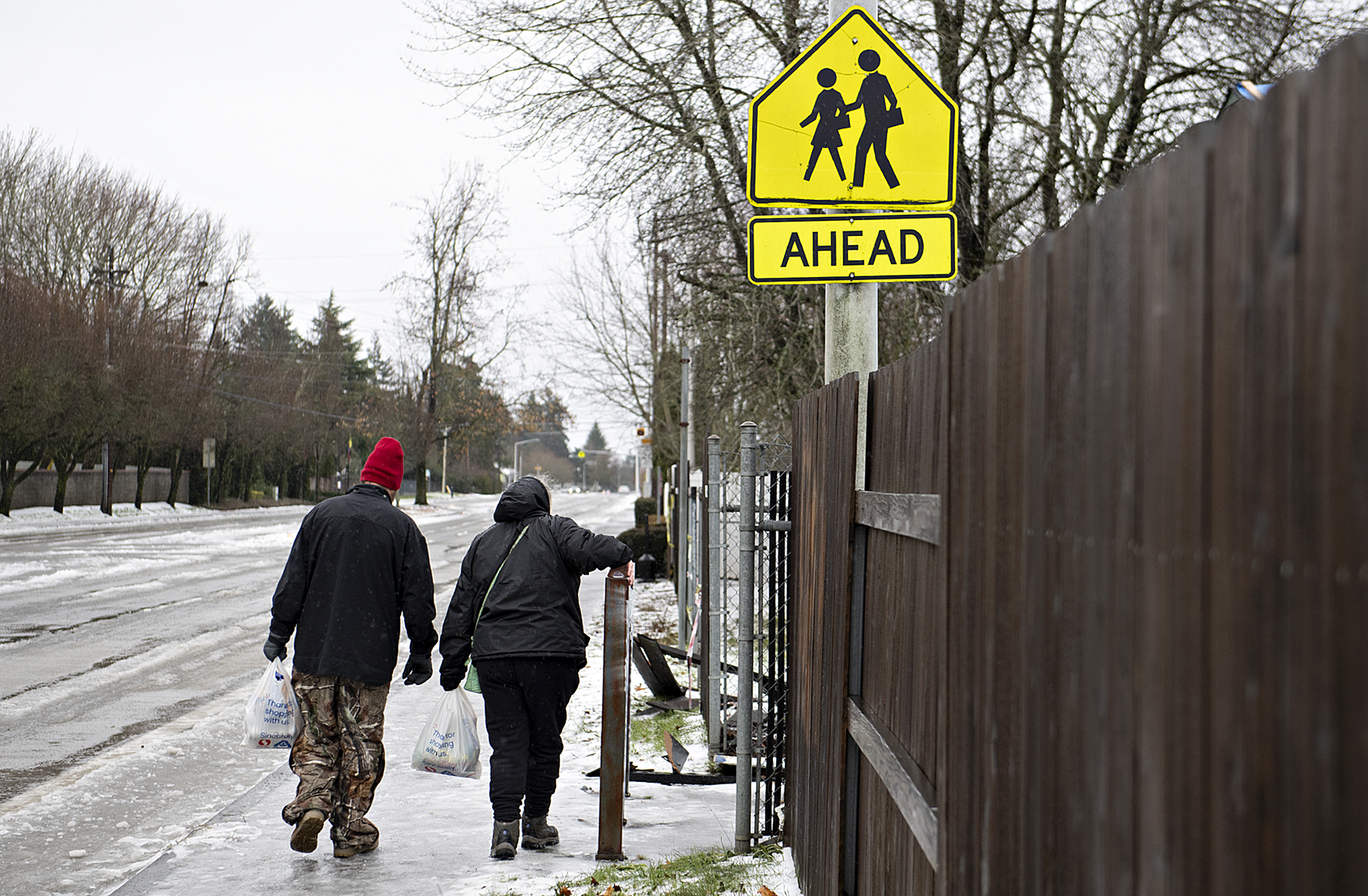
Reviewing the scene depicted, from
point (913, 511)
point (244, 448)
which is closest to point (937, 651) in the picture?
point (913, 511)

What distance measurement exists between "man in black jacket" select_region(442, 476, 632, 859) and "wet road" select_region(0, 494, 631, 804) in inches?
115

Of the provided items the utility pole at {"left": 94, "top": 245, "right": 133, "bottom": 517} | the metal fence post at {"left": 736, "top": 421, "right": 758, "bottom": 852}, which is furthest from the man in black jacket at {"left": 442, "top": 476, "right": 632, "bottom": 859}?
the utility pole at {"left": 94, "top": 245, "right": 133, "bottom": 517}

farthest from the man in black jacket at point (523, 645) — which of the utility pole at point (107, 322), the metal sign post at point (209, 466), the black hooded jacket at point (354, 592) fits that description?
the metal sign post at point (209, 466)

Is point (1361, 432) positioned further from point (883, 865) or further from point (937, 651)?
point (883, 865)

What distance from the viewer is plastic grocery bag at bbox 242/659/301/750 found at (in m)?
5.34

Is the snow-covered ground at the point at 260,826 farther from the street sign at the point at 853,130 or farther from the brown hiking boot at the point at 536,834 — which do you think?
the street sign at the point at 853,130

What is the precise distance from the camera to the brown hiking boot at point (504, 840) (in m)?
5.11

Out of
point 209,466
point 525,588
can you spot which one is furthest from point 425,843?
point 209,466

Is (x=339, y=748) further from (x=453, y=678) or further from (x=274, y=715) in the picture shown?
(x=453, y=678)

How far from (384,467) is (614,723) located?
1757mm

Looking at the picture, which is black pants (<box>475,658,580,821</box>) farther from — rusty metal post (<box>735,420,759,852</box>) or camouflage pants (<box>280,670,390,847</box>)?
rusty metal post (<box>735,420,759,852</box>)

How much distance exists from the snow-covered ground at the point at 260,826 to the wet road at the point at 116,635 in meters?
0.47

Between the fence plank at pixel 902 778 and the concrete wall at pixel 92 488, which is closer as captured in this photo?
the fence plank at pixel 902 778

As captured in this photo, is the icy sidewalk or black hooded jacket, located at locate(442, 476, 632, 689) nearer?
the icy sidewalk
